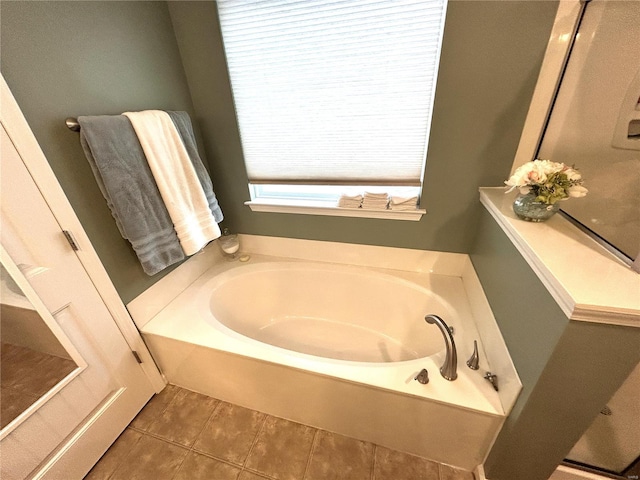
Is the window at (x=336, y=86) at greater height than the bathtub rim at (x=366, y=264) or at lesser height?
greater

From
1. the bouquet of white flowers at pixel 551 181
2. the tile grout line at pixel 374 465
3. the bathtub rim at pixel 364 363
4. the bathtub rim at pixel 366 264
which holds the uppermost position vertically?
the bouquet of white flowers at pixel 551 181

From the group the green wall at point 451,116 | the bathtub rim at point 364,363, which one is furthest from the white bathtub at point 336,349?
the green wall at point 451,116

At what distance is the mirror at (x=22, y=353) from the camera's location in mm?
916

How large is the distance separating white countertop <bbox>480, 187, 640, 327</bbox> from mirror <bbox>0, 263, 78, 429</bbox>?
1.74 metres

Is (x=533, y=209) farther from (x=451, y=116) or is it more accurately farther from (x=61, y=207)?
(x=61, y=207)

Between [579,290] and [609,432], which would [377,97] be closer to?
[579,290]

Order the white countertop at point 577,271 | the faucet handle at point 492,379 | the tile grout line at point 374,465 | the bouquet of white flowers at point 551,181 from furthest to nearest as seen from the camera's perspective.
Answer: the tile grout line at point 374,465, the faucet handle at point 492,379, the bouquet of white flowers at point 551,181, the white countertop at point 577,271

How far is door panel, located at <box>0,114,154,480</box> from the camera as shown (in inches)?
34.6

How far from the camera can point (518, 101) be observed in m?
1.14

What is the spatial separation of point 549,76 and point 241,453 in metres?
2.19

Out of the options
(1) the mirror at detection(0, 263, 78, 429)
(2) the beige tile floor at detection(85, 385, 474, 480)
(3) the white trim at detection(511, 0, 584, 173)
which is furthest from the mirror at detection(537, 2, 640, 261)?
(1) the mirror at detection(0, 263, 78, 429)

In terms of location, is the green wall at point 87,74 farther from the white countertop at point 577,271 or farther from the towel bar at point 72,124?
the white countertop at point 577,271

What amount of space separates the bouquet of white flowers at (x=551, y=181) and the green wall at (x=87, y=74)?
1697 mm

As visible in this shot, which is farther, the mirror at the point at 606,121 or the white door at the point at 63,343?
the white door at the point at 63,343
